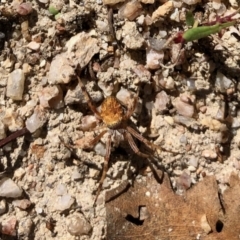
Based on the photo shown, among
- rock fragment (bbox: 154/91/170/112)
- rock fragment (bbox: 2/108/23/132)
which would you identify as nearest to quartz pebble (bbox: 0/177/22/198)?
rock fragment (bbox: 2/108/23/132)

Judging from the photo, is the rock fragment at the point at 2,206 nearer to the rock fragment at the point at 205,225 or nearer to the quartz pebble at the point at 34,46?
the quartz pebble at the point at 34,46

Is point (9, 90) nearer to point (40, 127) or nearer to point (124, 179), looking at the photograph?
point (40, 127)

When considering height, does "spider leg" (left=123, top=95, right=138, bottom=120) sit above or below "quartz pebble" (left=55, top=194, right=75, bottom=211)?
above

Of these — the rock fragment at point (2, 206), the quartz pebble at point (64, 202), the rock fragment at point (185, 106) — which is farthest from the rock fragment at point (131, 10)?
the rock fragment at point (2, 206)

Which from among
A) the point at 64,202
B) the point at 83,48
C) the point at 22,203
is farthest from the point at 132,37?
the point at 22,203

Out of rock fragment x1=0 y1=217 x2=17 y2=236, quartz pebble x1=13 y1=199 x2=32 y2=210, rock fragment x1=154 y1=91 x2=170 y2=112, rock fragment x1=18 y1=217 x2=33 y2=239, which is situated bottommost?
Answer: rock fragment x1=18 y1=217 x2=33 y2=239

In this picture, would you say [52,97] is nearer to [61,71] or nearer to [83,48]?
[61,71]

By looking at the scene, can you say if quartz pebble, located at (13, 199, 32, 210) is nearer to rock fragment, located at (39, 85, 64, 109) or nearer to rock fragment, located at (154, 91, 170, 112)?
rock fragment, located at (39, 85, 64, 109)

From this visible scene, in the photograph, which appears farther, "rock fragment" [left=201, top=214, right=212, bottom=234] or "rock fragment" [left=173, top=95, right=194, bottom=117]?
"rock fragment" [left=173, top=95, right=194, bottom=117]
